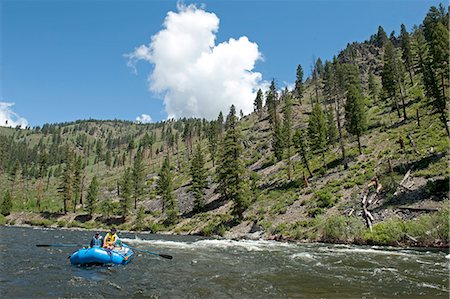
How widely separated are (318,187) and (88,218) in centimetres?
5748

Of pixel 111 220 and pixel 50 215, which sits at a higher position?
pixel 50 215

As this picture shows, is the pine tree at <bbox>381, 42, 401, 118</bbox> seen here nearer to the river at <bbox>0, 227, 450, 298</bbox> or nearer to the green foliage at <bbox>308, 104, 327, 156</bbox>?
the green foliage at <bbox>308, 104, 327, 156</bbox>

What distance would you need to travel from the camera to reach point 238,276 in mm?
17438

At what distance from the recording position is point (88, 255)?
18859 mm

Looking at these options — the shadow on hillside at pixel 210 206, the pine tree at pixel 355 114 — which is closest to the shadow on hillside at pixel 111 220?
the shadow on hillside at pixel 210 206

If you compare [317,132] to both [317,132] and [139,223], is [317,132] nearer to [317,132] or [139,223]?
[317,132]

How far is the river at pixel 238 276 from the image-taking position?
44.4 feet

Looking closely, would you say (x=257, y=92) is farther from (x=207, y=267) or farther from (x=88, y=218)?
(x=207, y=267)

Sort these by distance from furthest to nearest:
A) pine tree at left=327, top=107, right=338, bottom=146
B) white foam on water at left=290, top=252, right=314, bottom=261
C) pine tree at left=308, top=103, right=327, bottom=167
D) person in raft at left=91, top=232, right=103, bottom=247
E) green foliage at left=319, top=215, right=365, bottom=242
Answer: pine tree at left=327, top=107, right=338, bottom=146 < pine tree at left=308, top=103, right=327, bottom=167 < green foliage at left=319, top=215, right=365, bottom=242 < white foam on water at left=290, top=252, right=314, bottom=261 < person in raft at left=91, top=232, right=103, bottom=247

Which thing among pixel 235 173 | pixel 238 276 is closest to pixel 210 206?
pixel 235 173

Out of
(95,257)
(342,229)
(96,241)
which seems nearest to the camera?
(95,257)

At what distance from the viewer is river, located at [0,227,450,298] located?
13.5 metres

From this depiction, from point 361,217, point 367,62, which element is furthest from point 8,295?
point 367,62

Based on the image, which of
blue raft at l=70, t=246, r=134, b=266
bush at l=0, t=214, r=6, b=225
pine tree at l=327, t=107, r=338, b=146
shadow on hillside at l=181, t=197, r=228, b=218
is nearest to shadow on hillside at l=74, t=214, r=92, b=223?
bush at l=0, t=214, r=6, b=225
